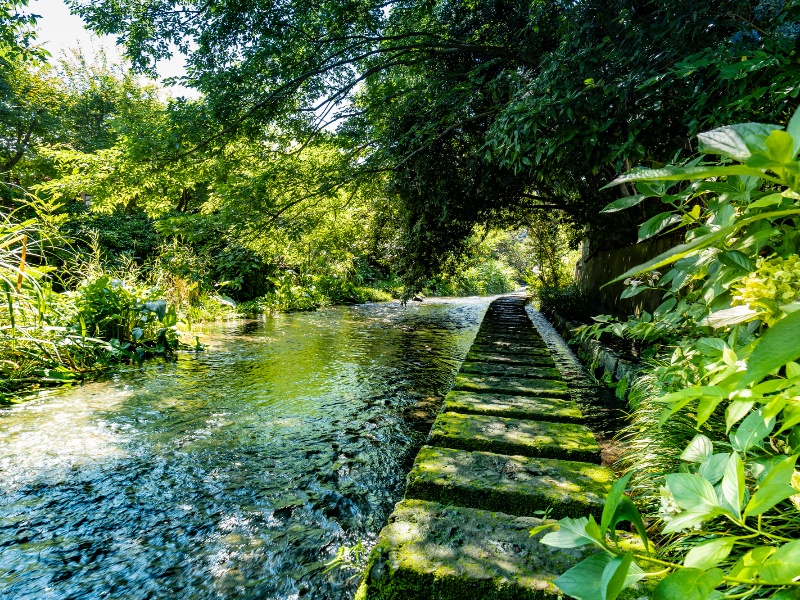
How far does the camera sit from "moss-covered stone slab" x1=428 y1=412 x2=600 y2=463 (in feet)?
5.77

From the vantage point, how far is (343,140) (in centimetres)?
608

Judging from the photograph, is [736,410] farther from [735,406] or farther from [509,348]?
[509,348]

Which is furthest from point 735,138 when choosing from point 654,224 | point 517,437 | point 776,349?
point 517,437

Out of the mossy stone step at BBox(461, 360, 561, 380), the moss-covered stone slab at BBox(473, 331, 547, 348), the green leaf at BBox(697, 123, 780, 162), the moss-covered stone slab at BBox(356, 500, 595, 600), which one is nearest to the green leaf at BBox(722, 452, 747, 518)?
the green leaf at BBox(697, 123, 780, 162)

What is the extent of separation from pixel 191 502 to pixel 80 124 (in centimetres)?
2627

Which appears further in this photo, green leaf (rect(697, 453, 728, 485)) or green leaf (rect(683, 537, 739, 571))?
green leaf (rect(697, 453, 728, 485))

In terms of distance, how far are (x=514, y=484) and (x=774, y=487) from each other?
1142 mm

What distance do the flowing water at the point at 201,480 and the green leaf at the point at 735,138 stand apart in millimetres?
1596

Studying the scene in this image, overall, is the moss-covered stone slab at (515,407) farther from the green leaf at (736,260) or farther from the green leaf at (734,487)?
the green leaf at (734,487)

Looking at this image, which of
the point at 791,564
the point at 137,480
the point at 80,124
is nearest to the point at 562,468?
the point at 791,564

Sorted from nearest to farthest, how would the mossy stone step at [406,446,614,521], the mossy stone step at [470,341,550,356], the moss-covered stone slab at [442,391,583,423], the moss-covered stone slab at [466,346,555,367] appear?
the mossy stone step at [406,446,614,521] < the moss-covered stone slab at [442,391,583,423] < the moss-covered stone slab at [466,346,555,367] < the mossy stone step at [470,341,550,356]

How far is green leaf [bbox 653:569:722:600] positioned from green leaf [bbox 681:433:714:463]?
34 cm

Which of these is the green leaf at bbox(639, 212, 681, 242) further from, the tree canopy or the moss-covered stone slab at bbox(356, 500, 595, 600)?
the tree canopy

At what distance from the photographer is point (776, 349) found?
12.8 inches
